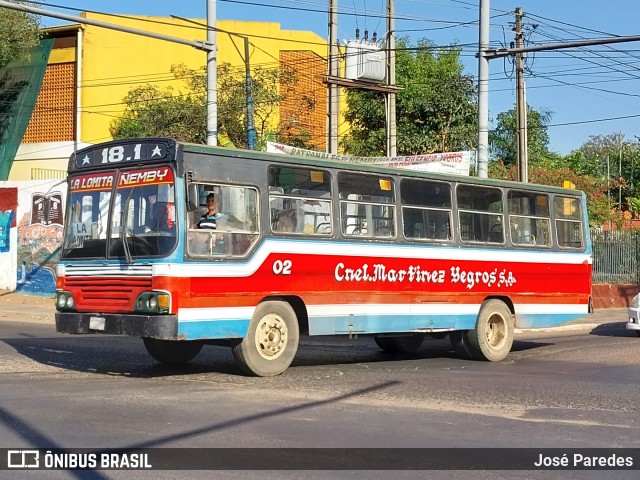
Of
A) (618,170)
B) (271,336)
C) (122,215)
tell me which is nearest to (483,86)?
(271,336)

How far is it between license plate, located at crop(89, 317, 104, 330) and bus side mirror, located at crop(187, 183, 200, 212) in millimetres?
1844

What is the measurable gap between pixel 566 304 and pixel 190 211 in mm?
8321

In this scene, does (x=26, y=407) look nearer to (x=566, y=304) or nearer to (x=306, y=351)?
(x=306, y=351)

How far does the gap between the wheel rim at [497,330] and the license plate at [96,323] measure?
6853mm

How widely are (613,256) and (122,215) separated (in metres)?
22.1

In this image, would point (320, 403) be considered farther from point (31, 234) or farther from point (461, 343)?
point (31, 234)

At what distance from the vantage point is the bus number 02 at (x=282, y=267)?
1299cm

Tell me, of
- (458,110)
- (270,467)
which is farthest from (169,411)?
(458,110)

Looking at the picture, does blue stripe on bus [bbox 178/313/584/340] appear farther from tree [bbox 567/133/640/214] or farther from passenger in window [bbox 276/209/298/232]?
tree [bbox 567/133/640/214]

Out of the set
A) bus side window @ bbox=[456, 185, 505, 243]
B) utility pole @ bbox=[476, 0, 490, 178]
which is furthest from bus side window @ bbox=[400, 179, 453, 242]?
utility pole @ bbox=[476, 0, 490, 178]

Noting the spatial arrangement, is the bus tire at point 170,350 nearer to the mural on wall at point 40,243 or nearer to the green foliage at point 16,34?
the mural on wall at point 40,243

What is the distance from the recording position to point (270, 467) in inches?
293

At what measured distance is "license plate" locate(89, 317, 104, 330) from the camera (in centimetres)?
1232

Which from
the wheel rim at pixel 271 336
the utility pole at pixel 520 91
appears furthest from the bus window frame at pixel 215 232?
the utility pole at pixel 520 91
